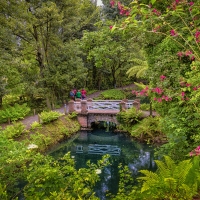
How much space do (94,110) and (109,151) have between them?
405cm

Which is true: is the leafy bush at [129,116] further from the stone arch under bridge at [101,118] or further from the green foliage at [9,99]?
the green foliage at [9,99]

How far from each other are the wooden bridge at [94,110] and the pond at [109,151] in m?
0.96

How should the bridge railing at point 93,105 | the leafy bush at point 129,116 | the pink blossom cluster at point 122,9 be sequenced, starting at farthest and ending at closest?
the bridge railing at point 93,105 → the leafy bush at point 129,116 → the pink blossom cluster at point 122,9

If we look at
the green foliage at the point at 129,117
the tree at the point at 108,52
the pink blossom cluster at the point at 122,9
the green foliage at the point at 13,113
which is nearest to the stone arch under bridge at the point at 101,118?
the green foliage at the point at 129,117

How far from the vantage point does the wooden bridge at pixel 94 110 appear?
630 inches

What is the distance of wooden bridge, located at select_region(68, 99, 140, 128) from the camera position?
1600cm

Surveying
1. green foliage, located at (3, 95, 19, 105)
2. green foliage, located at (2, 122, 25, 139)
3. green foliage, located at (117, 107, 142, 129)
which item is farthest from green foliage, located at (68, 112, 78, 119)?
green foliage, located at (3, 95, 19, 105)

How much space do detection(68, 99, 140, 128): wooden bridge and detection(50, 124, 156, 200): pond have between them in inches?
37.7

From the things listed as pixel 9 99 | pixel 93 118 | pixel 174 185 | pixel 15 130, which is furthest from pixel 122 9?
pixel 9 99

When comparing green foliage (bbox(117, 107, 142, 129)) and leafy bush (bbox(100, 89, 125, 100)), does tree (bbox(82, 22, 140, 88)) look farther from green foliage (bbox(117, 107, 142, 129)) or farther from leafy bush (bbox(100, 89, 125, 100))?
green foliage (bbox(117, 107, 142, 129))

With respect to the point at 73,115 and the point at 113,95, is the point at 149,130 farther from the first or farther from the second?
the point at 113,95

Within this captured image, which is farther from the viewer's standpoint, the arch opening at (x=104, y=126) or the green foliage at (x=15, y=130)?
the arch opening at (x=104, y=126)

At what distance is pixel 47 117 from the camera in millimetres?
13891

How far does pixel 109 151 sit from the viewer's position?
1365 cm
